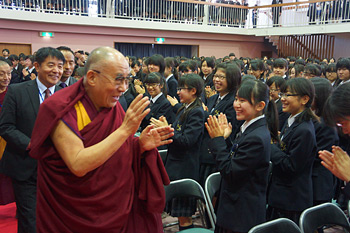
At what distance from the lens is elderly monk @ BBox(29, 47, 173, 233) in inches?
55.8

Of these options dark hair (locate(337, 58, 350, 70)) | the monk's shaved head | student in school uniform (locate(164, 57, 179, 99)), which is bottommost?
student in school uniform (locate(164, 57, 179, 99))

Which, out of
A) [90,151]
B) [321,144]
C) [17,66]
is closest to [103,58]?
Answer: [90,151]

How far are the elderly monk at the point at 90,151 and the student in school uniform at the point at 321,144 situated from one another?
1.70 m

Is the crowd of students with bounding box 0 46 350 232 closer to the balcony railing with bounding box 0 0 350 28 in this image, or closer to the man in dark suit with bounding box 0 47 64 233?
the man in dark suit with bounding box 0 47 64 233

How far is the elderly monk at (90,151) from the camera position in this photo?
1418 millimetres

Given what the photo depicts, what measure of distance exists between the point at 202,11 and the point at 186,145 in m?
12.5

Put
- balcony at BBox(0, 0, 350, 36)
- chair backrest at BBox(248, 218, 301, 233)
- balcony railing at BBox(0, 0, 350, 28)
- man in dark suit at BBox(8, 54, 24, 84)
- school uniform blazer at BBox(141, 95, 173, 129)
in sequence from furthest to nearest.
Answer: balcony railing at BBox(0, 0, 350, 28) → balcony at BBox(0, 0, 350, 36) → man in dark suit at BBox(8, 54, 24, 84) → school uniform blazer at BBox(141, 95, 173, 129) → chair backrest at BBox(248, 218, 301, 233)

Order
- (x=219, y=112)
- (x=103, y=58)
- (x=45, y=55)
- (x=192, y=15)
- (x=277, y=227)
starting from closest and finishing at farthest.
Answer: (x=103, y=58) → (x=277, y=227) → (x=45, y=55) → (x=219, y=112) → (x=192, y=15)

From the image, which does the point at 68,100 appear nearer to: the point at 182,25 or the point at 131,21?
the point at 131,21

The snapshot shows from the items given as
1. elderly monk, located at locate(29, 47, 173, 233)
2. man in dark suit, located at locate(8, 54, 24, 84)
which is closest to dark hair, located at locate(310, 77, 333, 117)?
elderly monk, located at locate(29, 47, 173, 233)

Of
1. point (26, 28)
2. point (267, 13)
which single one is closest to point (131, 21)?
point (26, 28)

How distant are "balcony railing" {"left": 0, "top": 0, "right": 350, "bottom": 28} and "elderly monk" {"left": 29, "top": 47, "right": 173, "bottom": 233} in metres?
10.9

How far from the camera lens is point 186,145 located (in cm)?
289

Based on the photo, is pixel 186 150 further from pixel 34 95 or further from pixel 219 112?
pixel 34 95
